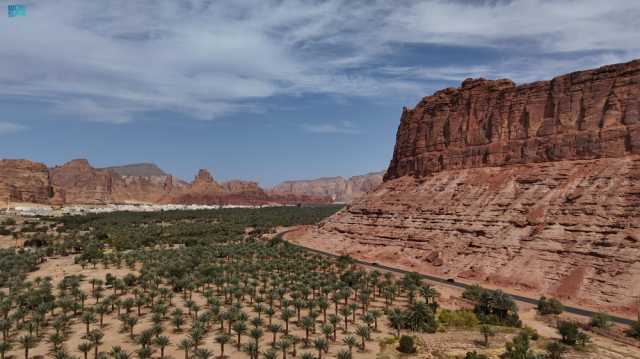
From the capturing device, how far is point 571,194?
52.7 m

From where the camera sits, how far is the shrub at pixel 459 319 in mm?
38875

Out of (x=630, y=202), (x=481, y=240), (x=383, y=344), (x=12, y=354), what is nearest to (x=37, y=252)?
(x=12, y=354)

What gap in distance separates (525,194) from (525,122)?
13490 millimetres

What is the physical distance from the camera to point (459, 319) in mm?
39219

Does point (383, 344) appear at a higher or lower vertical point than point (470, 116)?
lower

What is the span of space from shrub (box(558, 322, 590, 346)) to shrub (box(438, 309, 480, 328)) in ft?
23.9

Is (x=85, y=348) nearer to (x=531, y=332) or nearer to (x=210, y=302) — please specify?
(x=210, y=302)

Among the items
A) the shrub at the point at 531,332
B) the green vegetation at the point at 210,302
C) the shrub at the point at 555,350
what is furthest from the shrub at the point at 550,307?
the green vegetation at the point at 210,302

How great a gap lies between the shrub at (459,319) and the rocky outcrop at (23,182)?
592 feet

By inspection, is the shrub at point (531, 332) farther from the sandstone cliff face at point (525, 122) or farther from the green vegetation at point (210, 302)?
the sandstone cliff face at point (525, 122)

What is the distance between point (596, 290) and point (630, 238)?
695 centimetres

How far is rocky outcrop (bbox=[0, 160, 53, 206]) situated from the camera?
555 feet

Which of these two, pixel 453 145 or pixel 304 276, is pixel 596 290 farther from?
pixel 453 145

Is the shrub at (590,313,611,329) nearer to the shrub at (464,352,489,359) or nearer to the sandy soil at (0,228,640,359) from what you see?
the sandy soil at (0,228,640,359)
